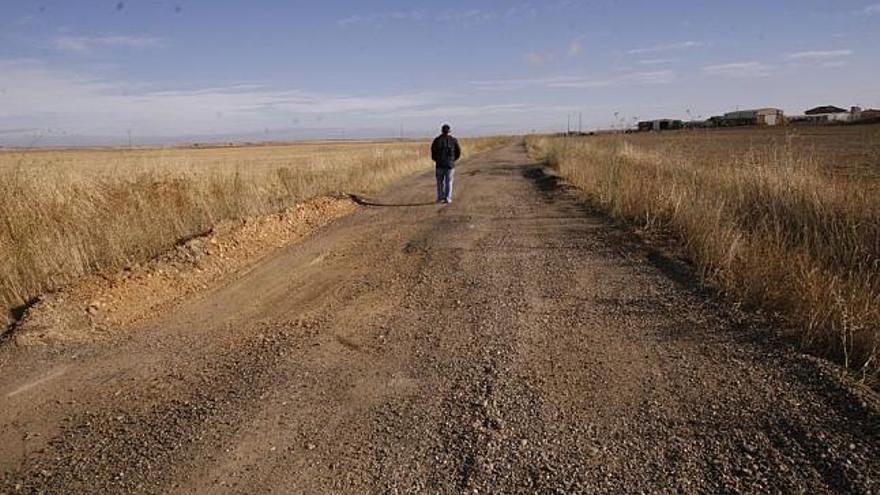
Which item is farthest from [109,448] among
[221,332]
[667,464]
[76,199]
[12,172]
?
[12,172]

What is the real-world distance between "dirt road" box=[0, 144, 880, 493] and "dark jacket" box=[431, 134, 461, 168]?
800 centimetres

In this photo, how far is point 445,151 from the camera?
14383 mm

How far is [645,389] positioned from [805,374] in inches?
43.8

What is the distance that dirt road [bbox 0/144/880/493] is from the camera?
301 cm

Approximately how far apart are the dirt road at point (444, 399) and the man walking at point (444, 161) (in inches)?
309

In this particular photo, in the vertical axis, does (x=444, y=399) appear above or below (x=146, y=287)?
below

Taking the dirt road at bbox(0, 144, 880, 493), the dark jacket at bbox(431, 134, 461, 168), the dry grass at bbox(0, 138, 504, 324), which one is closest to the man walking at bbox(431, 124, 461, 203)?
the dark jacket at bbox(431, 134, 461, 168)

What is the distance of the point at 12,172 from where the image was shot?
1016 centimetres

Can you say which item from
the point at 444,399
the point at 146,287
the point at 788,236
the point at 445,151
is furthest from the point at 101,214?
the point at 788,236

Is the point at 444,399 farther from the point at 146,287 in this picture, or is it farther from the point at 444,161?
the point at 444,161

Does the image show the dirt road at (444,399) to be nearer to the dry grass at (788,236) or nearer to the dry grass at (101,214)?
the dry grass at (788,236)

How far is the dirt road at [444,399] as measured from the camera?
9.88ft

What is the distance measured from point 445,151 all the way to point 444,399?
1110cm

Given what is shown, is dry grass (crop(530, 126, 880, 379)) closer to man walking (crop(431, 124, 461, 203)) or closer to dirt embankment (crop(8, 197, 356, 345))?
man walking (crop(431, 124, 461, 203))
